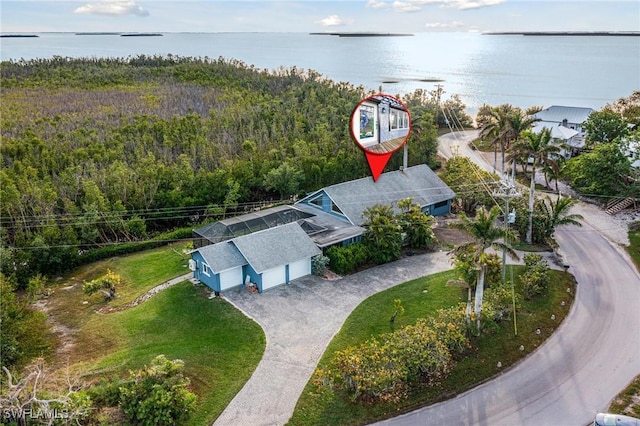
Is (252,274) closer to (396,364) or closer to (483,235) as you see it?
(396,364)

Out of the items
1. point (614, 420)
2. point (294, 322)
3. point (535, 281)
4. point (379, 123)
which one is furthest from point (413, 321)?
point (379, 123)

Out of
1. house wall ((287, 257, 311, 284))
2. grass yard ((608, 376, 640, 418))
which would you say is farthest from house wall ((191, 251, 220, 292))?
grass yard ((608, 376, 640, 418))

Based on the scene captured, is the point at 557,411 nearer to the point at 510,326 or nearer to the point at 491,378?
the point at 491,378

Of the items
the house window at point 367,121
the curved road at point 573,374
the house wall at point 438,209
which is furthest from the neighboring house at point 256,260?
the curved road at point 573,374

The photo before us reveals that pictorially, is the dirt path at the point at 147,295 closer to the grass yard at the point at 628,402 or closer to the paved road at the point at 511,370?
the paved road at the point at 511,370

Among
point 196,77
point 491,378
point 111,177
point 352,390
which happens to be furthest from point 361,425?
point 196,77
